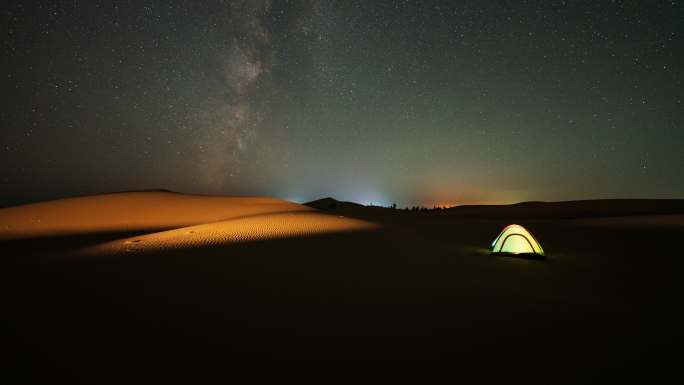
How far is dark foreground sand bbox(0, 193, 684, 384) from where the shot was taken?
276 centimetres

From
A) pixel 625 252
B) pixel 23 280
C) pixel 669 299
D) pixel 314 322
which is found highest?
pixel 625 252

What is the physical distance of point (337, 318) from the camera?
3.86 m

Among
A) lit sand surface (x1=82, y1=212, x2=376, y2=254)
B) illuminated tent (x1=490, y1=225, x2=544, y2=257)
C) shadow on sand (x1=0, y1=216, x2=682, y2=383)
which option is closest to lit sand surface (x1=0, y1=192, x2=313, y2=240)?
lit sand surface (x1=82, y1=212, x2=376, y2=254)

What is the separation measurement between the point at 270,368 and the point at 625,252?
11.6 meters

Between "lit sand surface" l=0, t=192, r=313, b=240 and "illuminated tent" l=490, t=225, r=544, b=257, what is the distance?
1430 cm

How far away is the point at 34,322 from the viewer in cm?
373

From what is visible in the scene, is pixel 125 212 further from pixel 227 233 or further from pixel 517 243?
pixel 517 243

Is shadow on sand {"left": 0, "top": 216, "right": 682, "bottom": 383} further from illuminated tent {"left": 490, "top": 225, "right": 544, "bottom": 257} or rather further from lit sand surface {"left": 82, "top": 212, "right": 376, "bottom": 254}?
lit sand surface {"left": 82, "top": 212, "right": 376, "bottom": 254}

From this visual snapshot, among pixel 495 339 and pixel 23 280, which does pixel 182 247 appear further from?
pixel 495 339

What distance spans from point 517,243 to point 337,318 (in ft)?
22.9

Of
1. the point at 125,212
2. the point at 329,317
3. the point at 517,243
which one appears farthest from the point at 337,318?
the point at 125,212

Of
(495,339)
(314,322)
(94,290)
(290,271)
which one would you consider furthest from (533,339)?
(94,290)

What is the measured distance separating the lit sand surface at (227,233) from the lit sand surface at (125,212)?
558 cm

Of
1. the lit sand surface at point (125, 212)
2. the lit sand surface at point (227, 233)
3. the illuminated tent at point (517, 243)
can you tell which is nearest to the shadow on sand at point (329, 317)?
the illuminated tent at point (517, 243)
